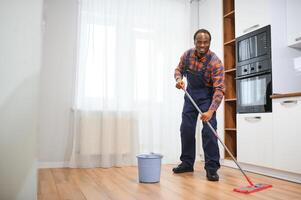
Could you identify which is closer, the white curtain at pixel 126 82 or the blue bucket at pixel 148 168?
the blue bucket at pixel 148 168

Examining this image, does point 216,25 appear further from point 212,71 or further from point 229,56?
point 212,71

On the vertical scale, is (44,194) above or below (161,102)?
below

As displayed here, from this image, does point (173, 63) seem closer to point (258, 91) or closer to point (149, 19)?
point (149, 19)

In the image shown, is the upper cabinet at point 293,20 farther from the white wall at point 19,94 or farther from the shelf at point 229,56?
the white wall at point 19,94

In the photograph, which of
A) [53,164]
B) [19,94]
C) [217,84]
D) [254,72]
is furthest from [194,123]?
[19,94]

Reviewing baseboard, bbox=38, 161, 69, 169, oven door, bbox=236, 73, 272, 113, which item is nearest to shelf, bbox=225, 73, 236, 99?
oven door, bbox=236, 73, 272, 113

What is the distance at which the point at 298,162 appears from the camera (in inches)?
84.4

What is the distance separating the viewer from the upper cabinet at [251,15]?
2637 mm

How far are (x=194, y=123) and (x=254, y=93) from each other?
2.26 ft

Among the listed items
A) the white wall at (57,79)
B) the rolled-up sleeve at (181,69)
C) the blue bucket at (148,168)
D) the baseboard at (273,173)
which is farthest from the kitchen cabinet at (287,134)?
the white wall at (57,79)

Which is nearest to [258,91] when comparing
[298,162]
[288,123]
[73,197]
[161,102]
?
[288,123]

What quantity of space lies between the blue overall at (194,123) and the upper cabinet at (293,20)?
35.0 inches

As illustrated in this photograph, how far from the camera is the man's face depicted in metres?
2.34

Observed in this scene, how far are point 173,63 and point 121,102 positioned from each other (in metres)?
0.85
